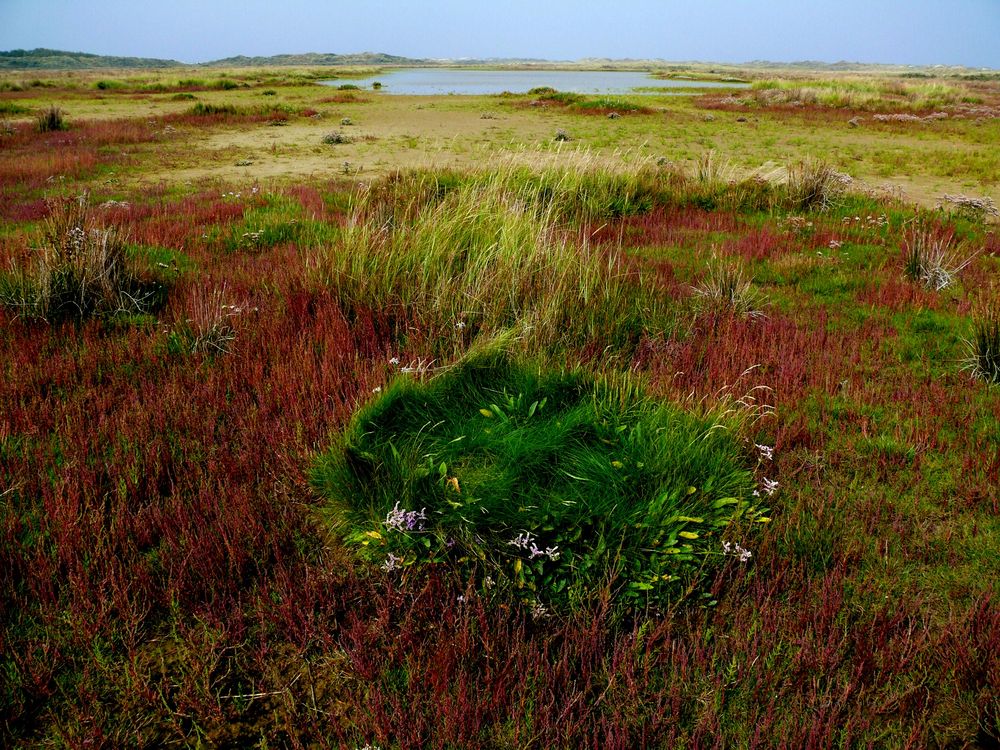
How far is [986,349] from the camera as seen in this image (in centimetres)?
455

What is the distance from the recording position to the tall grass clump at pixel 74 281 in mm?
5109

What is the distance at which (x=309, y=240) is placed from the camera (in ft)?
26.2

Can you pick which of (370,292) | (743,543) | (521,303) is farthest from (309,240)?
(743,543)

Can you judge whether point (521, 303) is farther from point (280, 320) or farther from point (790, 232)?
point (790, 232)

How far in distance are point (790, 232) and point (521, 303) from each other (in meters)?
5.69

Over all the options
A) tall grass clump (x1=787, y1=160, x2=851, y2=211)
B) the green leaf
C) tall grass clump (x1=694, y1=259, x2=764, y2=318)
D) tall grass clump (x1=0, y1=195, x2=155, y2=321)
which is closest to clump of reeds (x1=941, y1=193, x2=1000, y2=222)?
tall grass clump (x1=787, y1=160, x2=851, y2=211)

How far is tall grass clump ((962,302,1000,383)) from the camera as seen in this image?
4499 millimetres

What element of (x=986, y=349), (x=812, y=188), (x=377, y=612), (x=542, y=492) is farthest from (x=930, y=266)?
(x=377, y=612)

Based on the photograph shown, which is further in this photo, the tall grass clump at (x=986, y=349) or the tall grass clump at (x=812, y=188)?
the tall grass clump at (x=812, y=188)

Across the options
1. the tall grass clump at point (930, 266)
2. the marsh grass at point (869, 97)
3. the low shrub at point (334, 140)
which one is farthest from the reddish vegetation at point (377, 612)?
the marsh grass at point (869, 97)

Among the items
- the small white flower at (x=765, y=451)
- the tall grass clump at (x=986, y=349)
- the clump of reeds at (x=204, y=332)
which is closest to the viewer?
the small white flower at (x=765, y=451)

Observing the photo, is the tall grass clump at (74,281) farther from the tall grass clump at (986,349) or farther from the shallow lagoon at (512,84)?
the shallow lagoon at (512,84)

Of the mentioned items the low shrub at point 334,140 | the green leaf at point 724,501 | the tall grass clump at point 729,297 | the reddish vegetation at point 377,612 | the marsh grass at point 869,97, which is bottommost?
the reddish vegetation at point 377,612

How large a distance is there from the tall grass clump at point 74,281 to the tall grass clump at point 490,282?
1.78 meters
